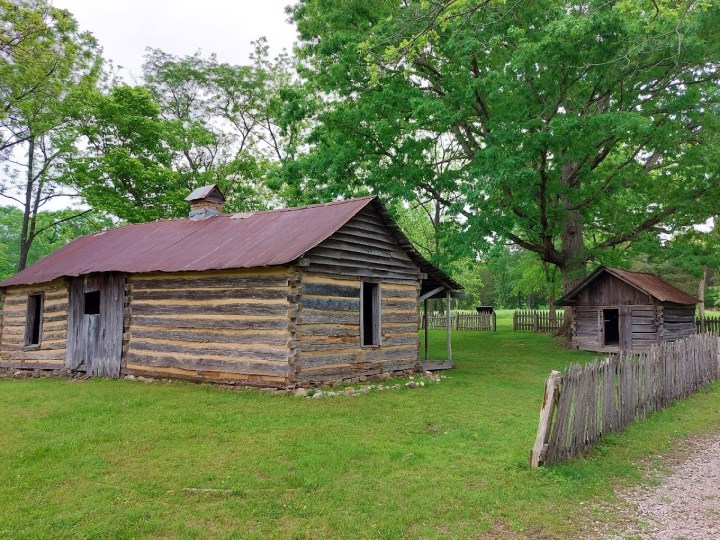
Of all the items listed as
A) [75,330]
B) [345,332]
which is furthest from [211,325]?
[75,330]

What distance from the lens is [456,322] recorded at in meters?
41.4

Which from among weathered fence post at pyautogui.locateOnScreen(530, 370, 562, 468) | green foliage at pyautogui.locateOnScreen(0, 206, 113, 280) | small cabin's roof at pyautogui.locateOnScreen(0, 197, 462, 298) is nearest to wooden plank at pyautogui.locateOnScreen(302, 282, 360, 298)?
small cabin's roof at pyautogui.locateOnScreen(0, 197, 462, 298)

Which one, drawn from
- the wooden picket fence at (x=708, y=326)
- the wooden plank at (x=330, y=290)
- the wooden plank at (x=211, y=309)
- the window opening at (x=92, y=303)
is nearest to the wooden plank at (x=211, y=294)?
the wooden plank at (x=211, y=309)

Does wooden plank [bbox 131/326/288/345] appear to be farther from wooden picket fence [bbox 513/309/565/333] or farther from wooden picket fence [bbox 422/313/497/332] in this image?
wooden picket fence [bbox 513/309/565/333]

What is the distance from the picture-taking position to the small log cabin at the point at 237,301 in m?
13.0

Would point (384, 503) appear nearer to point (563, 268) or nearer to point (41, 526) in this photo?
point (41, 526)

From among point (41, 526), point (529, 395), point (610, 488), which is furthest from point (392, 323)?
point (41, 526)

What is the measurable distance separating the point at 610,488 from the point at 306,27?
2484 centimetres

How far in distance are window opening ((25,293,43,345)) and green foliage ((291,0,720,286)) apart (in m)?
12.1

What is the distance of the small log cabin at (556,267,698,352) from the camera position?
839 inches

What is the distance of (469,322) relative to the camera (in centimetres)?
4028

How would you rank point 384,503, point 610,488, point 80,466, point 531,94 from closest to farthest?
point 384,503
point 610,488
point 80,466
point 531,94

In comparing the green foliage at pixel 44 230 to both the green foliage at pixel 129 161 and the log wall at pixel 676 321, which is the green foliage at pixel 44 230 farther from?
the log wall at pixel 676 321

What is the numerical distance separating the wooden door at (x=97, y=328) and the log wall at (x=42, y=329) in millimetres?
521
